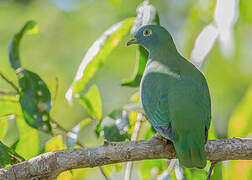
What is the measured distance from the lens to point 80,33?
25.5 ft

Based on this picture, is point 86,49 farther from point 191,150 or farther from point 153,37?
point 191,150

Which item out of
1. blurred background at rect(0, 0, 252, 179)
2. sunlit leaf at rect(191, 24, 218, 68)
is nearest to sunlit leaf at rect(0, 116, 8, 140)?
sunlit leaf at rect(191, 24, 218, 68)

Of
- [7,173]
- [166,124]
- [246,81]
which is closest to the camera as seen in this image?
[7,173]

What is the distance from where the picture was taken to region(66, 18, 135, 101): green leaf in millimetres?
3546

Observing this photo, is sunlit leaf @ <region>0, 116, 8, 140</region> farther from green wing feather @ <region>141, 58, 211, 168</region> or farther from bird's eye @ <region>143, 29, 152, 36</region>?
bird's eye @ <region>143, 29, 152, 36</region>

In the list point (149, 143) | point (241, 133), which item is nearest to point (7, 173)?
point (149, 143)

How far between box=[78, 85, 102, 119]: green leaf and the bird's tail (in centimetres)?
98

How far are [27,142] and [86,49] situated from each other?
152 inches

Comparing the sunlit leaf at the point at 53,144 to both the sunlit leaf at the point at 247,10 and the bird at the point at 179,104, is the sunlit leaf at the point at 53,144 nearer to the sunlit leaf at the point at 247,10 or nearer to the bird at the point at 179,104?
the bird at the point at 179,104

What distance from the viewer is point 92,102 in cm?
387

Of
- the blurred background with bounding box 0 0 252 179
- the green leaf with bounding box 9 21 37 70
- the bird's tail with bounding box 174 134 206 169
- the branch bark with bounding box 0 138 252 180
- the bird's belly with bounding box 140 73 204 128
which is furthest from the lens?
the blurred background with bounding box 0 0 252 179

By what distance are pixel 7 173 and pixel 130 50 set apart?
4.56 m

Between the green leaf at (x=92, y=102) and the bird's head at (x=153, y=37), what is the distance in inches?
23.1

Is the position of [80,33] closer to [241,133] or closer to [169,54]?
[169,54]
